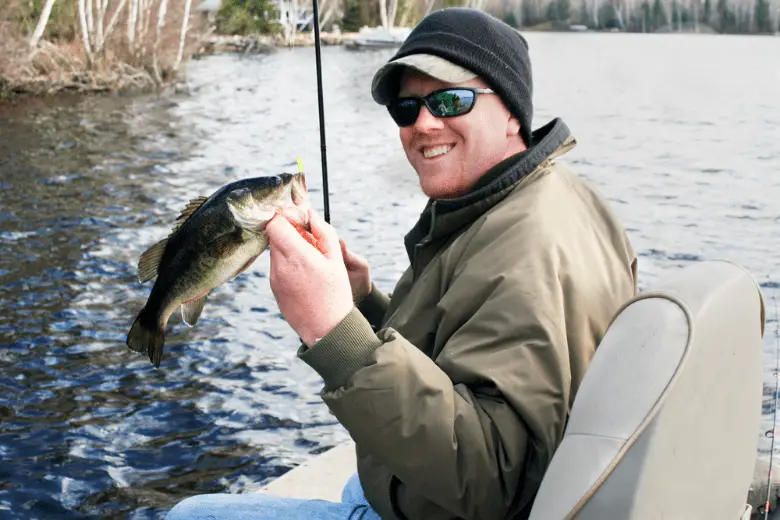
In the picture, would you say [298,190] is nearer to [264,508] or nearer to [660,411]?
[264,508]

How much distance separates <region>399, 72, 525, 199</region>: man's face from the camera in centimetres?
260

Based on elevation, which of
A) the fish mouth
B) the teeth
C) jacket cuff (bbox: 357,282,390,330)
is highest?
the teeth

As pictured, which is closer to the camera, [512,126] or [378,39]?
[512,126]

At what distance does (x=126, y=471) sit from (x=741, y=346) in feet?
17.1

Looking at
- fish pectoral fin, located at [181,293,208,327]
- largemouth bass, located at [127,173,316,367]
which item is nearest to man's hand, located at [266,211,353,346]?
largemouth bass, located at [127,173,316,367]

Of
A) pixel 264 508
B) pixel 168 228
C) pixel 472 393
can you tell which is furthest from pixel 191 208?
pixel 168 228

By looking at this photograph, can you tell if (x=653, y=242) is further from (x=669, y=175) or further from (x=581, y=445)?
(x=581, y=445)

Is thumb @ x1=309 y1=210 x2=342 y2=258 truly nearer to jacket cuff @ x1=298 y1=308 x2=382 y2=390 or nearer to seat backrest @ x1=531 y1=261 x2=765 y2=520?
jacket cuff @ x1=298 y1=308 x2=382 y2=390

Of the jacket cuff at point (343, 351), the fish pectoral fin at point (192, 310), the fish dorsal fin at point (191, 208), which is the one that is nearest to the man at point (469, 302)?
the jacket cuff at point (343, 351)

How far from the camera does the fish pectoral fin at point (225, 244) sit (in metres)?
2.64

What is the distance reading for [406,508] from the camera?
236 centimetres

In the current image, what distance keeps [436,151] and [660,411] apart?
3.72 ft

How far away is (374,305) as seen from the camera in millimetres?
3494

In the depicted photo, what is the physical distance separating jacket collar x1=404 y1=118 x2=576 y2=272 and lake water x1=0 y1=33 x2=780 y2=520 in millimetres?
761
